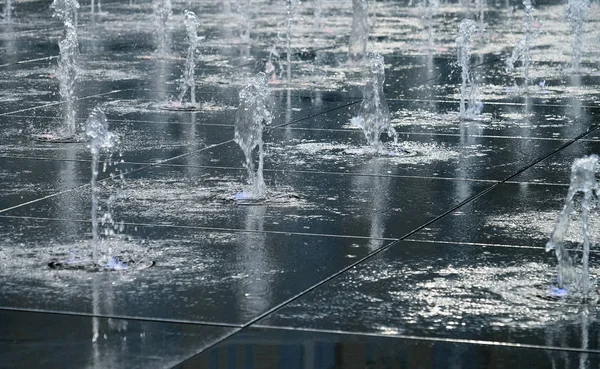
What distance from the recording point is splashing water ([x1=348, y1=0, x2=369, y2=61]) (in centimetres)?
1566

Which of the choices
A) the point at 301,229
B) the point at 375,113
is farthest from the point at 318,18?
the point at 301,229

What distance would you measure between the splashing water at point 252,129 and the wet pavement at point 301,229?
13 cm

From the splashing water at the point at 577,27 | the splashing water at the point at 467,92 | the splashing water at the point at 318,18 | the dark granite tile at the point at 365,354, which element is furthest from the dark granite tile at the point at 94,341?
the splashing water at the point at 318,18

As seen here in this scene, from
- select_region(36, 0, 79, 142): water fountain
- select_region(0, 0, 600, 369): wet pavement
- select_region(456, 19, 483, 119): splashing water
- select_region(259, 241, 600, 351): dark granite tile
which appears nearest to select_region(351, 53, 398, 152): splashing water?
select_region(0, 0, 600, 369): wet pavement

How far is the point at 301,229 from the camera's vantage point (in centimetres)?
719

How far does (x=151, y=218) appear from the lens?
743 centimetres

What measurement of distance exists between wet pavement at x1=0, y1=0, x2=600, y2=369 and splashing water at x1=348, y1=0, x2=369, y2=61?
4.12 ft

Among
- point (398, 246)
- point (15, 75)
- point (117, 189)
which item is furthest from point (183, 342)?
point (15, 75)

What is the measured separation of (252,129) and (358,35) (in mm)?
6853

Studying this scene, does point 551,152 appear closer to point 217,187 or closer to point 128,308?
point 217,187

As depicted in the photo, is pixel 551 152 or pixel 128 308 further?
pixel 551 152

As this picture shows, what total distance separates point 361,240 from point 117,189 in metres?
1.96

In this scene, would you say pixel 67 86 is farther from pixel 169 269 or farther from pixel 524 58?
pixel 169 269

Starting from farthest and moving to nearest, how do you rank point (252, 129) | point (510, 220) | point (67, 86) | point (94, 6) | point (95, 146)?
point (94, 6), point (67, 86), point (252, 129), point (95, 146), point (510, 220)
